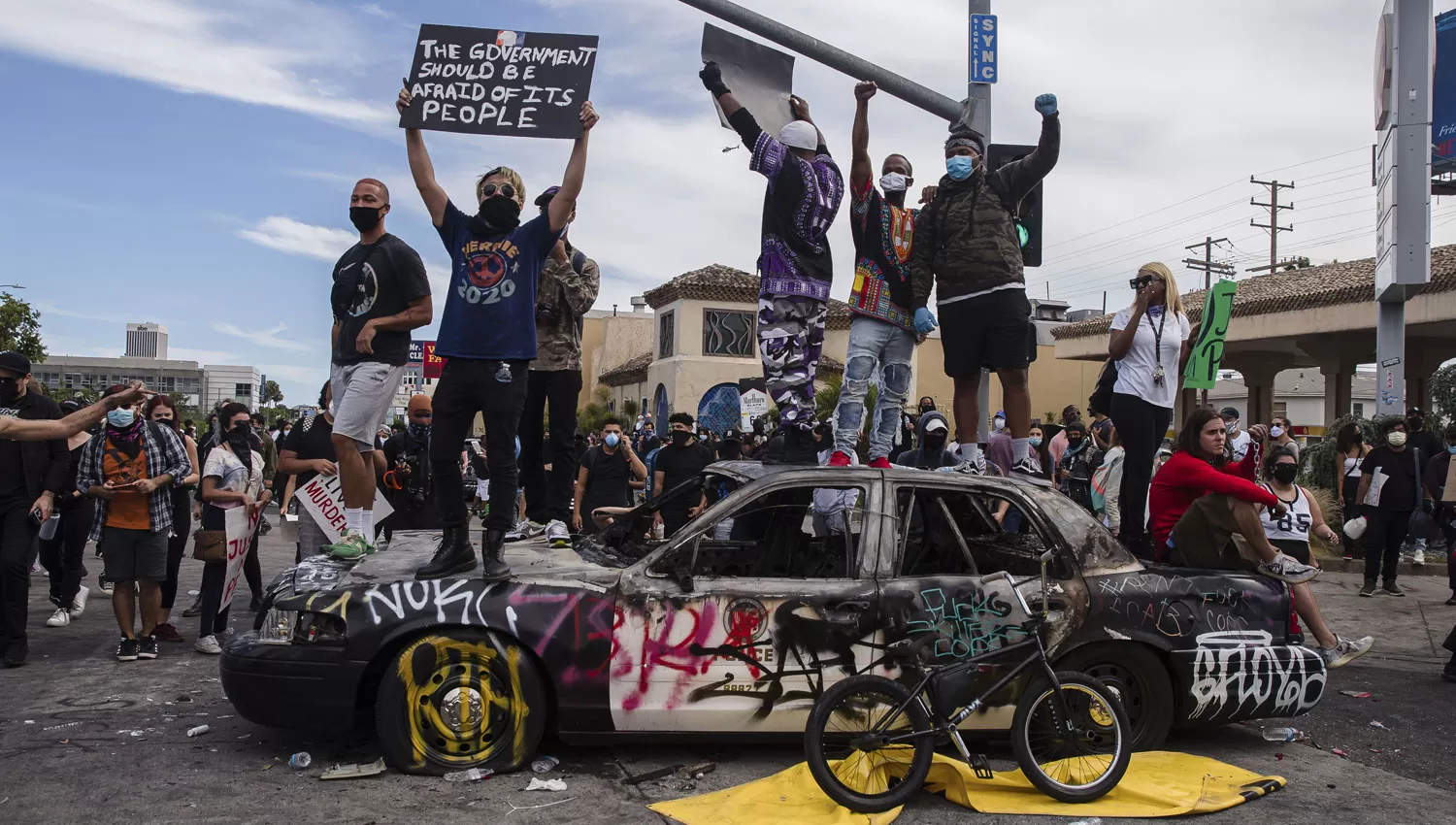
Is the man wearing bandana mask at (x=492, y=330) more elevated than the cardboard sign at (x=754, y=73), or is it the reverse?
the cardboard sign at (x=754, y=73)

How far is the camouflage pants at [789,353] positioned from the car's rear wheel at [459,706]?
2934 millimetres

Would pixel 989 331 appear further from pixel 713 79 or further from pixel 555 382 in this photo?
pixel 555 382

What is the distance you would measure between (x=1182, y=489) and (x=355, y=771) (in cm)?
480

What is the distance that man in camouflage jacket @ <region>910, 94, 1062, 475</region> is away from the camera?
7.30 meters

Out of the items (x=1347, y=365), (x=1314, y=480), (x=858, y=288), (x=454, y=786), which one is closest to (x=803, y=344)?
(x=858, y=288)

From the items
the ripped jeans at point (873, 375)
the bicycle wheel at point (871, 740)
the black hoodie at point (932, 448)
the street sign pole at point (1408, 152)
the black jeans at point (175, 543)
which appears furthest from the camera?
the street sign pole at point (1408, 152)

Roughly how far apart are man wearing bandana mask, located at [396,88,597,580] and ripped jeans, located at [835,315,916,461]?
2325 millimetres

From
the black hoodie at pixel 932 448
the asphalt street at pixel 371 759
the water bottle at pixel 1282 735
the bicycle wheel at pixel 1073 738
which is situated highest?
the black hoodie at pixel 932 448

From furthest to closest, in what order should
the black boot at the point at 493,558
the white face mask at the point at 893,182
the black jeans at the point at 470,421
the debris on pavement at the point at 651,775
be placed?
the white face mask at the point at 893,182, the black jeans at the point at 470,421, the black boot at the point at 493,558, the debris on pavement at the point at 651,775

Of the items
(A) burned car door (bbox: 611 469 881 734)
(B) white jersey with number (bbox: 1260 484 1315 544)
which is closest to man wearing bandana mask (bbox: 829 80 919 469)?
(A) burned car door (bbox: 611 469 881 734)

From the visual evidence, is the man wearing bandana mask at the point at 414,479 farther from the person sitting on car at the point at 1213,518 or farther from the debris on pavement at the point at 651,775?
the person sitting on car at the point at 1213,518

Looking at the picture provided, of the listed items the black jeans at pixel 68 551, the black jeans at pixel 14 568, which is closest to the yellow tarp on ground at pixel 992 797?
the black jeans at pixel 14 568

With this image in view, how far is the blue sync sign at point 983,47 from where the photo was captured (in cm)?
1042

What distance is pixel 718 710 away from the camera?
5.14m
